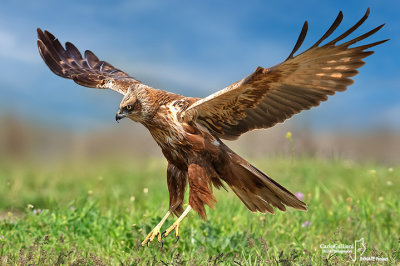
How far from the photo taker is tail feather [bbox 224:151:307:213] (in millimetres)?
4699

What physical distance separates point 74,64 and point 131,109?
245cm

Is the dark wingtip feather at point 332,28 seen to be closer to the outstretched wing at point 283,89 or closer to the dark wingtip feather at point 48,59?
the outstretched wing at point 283,89

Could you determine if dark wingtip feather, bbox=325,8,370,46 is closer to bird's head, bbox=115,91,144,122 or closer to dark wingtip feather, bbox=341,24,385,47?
dark wingtip feather, bbox=341,24,385,47

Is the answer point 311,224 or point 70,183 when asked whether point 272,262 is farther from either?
point 70,183

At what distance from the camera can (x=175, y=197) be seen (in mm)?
4898

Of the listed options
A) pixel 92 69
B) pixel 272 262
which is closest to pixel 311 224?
pixel 272 262

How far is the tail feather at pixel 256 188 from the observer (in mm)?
4699

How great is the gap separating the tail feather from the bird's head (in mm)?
972

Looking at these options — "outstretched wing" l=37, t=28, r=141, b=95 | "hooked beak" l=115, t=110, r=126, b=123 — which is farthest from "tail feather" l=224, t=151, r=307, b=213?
"outstretched wing" l=37, t=28, r=141, b=95

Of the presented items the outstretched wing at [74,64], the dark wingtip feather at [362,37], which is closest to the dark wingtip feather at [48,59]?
the outstretched wing at [74,64]

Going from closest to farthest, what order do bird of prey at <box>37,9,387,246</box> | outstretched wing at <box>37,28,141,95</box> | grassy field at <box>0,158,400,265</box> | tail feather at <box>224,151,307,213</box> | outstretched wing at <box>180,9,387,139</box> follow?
outstretched wing at <box>180,9,387,139</box> → bird of prey at <box>37,9,387,246</box> → grassy field at <box>0,158,400,265</box> → tail feather at <box>224,151,307,213</box> → outstretched wing at <box>37,28,141,95</box>

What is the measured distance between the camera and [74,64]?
6.73 metres

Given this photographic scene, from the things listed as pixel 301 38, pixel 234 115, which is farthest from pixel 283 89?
pixel 301 38

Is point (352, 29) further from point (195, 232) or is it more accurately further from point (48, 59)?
point (48, 59)
